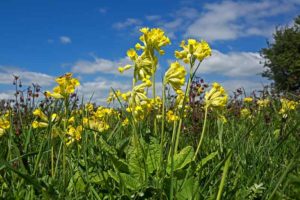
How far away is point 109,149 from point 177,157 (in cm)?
40

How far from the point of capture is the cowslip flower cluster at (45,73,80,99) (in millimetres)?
2594

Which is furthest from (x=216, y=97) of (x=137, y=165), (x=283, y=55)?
(x=283, y=55)

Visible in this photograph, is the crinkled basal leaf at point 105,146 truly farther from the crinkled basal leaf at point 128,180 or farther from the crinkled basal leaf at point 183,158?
the crinkled basal leaf at point 183,158

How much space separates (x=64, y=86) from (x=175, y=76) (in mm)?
667

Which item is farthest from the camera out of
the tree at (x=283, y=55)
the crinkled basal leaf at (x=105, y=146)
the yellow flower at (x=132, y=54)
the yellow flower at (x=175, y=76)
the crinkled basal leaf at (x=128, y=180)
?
the tree at (x=283, y=55)

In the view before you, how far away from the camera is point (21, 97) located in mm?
6074

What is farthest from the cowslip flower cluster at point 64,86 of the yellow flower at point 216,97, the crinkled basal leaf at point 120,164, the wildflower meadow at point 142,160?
the yellow flower at point 216,97

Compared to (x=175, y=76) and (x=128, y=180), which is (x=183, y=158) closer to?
(x=128, y=180)

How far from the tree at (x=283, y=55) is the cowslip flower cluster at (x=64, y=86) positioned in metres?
42.5

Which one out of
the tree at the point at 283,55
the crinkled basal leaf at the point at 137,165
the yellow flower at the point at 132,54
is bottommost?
the crinkled basal leaf at the point at 137,165

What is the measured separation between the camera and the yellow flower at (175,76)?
2803 mm

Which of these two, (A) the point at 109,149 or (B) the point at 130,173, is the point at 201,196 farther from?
(A) the point at 109,149

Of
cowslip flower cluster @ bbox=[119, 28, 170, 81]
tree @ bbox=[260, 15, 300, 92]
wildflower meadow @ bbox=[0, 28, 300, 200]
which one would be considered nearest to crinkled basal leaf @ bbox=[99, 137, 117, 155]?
wildflower meadow @ bbox=[0, 28, 300, 200]

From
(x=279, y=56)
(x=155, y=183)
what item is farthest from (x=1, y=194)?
(x=279, y=56)
